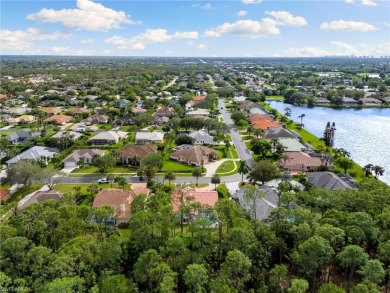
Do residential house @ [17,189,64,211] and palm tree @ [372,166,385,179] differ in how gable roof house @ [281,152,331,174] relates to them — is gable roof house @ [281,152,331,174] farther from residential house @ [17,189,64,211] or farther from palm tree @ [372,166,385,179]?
residential house @ [17,189,64,211]

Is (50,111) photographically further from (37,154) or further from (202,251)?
(202,251)

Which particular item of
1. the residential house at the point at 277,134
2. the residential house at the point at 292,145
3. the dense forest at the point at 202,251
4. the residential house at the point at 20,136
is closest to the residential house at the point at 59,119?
the residential house at the point at 20,136

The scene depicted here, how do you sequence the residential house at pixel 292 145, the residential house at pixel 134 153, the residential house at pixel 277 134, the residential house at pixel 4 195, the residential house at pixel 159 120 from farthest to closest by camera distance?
the residential house at pixel 159 120
the residential house at pixel 277 134
the residential house at pixel 292 145
the residential house at pixel 134 153
the residential house at pixel 4 195

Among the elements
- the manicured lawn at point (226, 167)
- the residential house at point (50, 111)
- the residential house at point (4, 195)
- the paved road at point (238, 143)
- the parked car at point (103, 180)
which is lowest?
the residential house at point (4, 195)

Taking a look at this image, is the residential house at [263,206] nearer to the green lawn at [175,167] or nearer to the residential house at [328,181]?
the residential house at [328,181]

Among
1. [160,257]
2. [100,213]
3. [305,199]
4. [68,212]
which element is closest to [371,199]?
[305,199]

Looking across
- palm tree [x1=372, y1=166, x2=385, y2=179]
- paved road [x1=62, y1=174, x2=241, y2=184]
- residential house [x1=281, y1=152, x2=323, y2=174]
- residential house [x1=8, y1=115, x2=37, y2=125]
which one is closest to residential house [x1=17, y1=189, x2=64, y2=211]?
paved road [x1=62, y1=174, x2=241, y2=184]

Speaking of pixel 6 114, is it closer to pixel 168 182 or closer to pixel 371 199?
pixel 168 182
